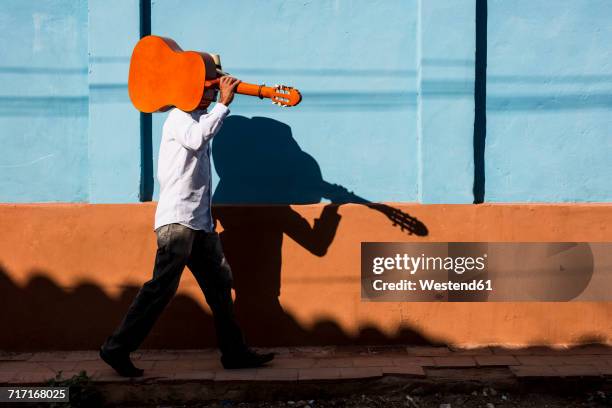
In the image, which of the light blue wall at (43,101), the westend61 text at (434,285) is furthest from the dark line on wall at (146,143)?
the westend61 text at (434,285)

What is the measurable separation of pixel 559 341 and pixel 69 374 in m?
3.13

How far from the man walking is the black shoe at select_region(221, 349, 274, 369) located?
0.86ft

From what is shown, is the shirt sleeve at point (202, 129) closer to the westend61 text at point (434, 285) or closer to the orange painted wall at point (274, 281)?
the orange painted wall at point (274, 281)

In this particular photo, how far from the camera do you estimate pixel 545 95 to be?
15.3 feet

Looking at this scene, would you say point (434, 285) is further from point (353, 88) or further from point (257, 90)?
point (257, 90)

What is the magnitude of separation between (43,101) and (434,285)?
114 inches

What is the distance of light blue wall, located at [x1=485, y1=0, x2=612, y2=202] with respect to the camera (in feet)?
15.3

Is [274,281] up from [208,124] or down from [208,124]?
down

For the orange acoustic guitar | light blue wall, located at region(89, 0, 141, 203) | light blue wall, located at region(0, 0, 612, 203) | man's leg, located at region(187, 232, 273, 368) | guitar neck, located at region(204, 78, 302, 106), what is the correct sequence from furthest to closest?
light blue wall, located at region(0, 0, 612, 203), light blue wall, located at region(89, 0, 141, 203), man's leg, located at region(187, 232, 273, 368), the orange acoustic guitar, guitar neck, located at region(204, 78, 302, 106)

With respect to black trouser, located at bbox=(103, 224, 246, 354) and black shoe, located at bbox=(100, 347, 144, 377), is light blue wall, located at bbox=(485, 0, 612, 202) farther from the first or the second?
black shoe, located at bbox=(100, 347, 144, 377)

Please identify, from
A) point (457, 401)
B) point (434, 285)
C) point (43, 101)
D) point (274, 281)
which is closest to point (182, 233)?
point (274, 281)

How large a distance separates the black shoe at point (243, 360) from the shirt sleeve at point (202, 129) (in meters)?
1.29

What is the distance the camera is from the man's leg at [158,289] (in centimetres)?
402

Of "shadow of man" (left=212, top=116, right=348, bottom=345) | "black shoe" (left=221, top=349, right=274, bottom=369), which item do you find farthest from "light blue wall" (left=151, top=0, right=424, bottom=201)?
"black shoe" (left=221, top=349, right=274, bottom=369)
